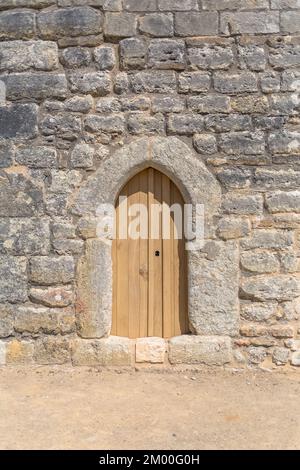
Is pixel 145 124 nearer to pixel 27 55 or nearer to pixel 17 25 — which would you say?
pixel 27 55

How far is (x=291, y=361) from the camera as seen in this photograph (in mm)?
3824

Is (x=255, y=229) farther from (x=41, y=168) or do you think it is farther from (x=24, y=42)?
(x=24, y=42)

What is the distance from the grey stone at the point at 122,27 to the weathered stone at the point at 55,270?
6.50 ft

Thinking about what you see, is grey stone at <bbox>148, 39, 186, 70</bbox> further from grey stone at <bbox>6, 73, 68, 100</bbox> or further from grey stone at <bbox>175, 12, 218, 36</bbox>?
grey stone at <bbox>6, 73, 68, 100</bbox>

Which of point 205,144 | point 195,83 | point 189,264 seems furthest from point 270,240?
point 195,83

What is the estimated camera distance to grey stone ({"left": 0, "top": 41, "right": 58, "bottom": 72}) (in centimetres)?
401

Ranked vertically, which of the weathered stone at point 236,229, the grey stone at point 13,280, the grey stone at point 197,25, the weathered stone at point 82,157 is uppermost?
the grey stone at point 197,25

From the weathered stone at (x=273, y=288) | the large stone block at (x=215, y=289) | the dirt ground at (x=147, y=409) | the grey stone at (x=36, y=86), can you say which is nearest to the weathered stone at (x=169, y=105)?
the grey stone at (x=36, y=86)

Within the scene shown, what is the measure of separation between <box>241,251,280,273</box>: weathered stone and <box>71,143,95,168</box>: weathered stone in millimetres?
1561

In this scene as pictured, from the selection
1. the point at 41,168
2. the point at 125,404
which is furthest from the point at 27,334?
the point at 41,168

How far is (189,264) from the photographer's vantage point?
3900 mm

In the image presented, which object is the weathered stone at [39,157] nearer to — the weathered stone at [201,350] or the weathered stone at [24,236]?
the weathered stone at [24,236]

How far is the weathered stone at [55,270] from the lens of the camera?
390 cm

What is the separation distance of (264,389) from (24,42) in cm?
357
